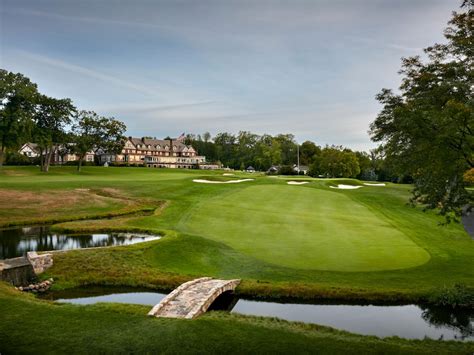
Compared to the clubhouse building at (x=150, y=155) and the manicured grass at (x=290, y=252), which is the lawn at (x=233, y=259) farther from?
the clubhouse building at (x=150, y=155)

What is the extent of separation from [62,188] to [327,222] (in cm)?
2480

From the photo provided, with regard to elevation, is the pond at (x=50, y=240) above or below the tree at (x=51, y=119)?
below

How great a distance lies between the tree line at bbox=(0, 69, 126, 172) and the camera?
2253 inches

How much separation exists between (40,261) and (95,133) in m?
60.8

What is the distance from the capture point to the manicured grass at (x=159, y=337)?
25.9 ft

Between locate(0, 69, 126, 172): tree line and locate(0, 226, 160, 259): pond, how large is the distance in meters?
37.1

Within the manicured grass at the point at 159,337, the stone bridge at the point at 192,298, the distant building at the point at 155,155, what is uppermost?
the distant building at the point at 155,155

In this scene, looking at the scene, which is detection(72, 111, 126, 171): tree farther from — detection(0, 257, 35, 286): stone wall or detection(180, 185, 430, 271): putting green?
detection(0, 257, 35, 286): stone wall

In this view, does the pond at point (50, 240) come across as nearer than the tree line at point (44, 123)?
Yes

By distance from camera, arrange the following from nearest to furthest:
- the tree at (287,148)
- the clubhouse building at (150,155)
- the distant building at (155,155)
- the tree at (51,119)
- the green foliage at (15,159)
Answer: the tree at (51,119)
the green foliage at (15,159)
the clubhouse building at (150,155)
the distant building at (155,155)
the tree at (287,148)

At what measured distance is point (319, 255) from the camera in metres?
18.6

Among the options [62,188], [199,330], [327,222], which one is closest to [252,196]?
[327,222]

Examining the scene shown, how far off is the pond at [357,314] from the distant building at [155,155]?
98.7 meters

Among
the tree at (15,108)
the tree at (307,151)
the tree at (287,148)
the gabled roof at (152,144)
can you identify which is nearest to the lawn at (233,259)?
the tree at (15,108)
